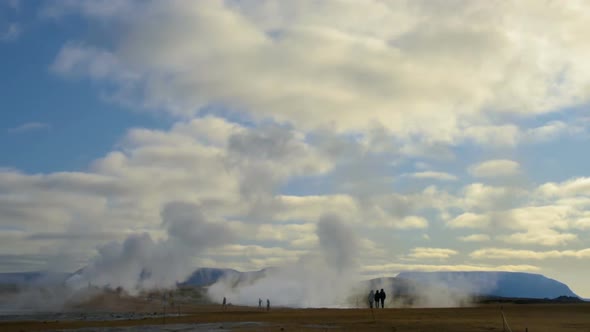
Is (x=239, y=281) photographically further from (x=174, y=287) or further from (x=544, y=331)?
(x=544, y=331)

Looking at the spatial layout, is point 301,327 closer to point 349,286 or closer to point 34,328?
point 34,328

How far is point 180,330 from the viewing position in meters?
49.1

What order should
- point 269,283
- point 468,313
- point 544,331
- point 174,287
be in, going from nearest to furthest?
→ point 544,331 < point 468,313 < point 269,283 < point 174,287

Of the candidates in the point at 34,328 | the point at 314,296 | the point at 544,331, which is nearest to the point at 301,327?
the point at 544,331

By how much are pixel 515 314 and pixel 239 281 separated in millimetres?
140416

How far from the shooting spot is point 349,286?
531 ft

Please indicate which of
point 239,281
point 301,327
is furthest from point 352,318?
point 239,281

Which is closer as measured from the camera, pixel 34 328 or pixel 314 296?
pixel 34 328

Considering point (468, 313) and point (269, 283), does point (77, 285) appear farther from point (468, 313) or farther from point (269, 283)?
point (468, 313)

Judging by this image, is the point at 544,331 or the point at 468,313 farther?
the point at 468,313

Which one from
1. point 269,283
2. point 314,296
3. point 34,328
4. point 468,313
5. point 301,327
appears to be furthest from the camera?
point 269,283

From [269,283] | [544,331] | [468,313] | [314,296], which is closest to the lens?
[544,331]

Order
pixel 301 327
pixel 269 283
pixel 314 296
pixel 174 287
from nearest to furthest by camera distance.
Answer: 1. pixel 301 327
2. pixel 314 296
3. pixel 269 283
4. pixel 174 287

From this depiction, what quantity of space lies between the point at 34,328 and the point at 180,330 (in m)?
15.7
